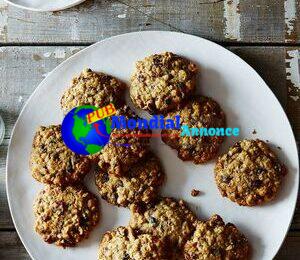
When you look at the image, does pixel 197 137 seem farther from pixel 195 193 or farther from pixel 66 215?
pixel 66 215

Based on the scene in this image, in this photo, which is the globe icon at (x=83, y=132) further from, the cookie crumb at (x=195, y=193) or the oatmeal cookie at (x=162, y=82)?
the cookie crumb at (x=195, y=193)

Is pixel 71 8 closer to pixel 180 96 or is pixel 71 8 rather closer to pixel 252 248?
pixel 180 96

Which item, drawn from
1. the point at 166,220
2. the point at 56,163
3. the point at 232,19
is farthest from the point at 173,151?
the point at 232,19

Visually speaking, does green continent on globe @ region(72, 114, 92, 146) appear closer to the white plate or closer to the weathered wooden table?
the weathered wooden table

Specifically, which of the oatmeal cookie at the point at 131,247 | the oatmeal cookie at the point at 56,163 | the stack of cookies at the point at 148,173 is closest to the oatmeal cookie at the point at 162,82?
the stack of cookies at the point at 148,173

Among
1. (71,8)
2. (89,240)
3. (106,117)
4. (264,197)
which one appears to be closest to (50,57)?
(71,8)

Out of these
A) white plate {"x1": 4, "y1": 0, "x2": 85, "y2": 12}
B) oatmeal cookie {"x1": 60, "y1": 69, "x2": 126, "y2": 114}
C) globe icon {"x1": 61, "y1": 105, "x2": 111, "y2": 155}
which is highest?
white plate {"x1": 4, "y1": 0, "x2": 85, "y2": 12}

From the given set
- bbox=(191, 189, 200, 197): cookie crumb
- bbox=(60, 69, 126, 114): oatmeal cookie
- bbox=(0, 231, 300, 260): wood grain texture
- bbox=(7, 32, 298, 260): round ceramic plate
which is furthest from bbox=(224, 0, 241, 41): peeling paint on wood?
bbox=(0, 231, 300, 260): wood grain texture
